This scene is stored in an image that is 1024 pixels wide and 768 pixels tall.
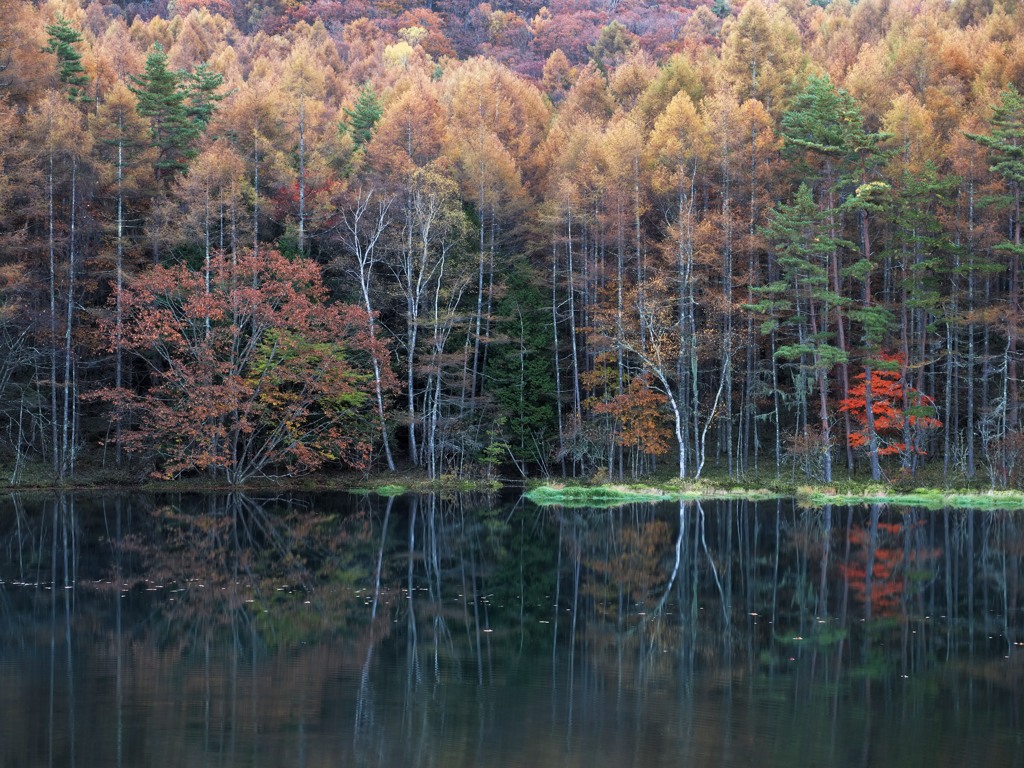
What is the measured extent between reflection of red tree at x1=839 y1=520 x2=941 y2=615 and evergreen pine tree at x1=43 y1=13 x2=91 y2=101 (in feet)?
103

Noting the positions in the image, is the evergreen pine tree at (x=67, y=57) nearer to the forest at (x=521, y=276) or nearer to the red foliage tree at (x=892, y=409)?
the forest at (x=521, y=276)

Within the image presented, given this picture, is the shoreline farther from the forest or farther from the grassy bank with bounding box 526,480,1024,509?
the forest

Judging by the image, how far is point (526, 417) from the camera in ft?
123

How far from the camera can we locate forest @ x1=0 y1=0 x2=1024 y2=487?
→ 3322 centimetres

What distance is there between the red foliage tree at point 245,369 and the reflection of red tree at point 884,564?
1690cm

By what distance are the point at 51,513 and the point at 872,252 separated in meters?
27.5

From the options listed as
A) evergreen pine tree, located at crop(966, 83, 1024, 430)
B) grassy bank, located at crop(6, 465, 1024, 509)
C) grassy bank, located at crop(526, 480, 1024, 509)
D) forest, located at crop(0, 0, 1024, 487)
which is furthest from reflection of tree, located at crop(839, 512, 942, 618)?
evergreen pine tree, located at crop(966, 83, 1024, 430)

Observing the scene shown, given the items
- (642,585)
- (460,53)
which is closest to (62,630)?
(642,585)

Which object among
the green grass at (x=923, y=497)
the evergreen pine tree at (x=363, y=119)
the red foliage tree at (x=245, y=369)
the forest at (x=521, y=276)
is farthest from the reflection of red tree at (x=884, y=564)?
the evergreen pine tree at (x=363, y=119)

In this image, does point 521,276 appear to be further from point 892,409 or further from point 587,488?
point 892,409

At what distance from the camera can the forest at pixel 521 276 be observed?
3322cm

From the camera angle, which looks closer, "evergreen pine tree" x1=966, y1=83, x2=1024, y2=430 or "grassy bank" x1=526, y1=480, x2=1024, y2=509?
"grassy bank" x1=526, y1=480, x2=1024, y2=509

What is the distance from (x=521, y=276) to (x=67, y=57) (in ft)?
60.3

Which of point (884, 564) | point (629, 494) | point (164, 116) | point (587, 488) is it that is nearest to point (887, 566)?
point (884, 564)
